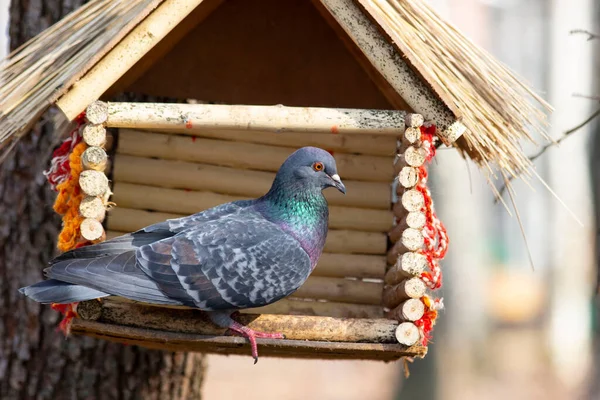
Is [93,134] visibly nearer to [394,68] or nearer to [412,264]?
[394,68]

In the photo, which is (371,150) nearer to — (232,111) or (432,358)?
(232,111)

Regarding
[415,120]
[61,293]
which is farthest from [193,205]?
[415,120]

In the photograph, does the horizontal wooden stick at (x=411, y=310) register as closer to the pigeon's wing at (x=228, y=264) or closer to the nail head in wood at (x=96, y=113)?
the pigeon's wing at (x=228, y=264)

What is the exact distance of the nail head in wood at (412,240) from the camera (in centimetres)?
339

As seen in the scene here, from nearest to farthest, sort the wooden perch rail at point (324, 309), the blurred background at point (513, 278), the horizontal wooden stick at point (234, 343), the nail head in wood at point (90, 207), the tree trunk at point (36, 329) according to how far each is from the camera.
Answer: the horizontal wooden stick at point (234, 343), the nail head in wood at point (90, 207), the wooden perch rail at point (324, 309), the tree trunk at point (36, 329), the blurred background at point (513, 278)

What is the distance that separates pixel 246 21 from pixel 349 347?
1.89m

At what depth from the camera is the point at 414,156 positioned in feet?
11.0

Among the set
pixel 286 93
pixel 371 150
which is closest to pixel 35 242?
pixel 286 93

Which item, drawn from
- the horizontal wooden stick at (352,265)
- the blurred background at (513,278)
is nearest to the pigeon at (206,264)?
the horizontal wooden stick at (352,265)

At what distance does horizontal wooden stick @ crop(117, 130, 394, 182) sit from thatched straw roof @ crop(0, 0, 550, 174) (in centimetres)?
67

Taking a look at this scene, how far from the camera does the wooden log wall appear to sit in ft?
14.1

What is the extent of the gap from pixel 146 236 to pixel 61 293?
0.43 meters

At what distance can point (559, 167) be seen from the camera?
61.7 ft

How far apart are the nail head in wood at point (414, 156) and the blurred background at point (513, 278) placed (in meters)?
3.31
